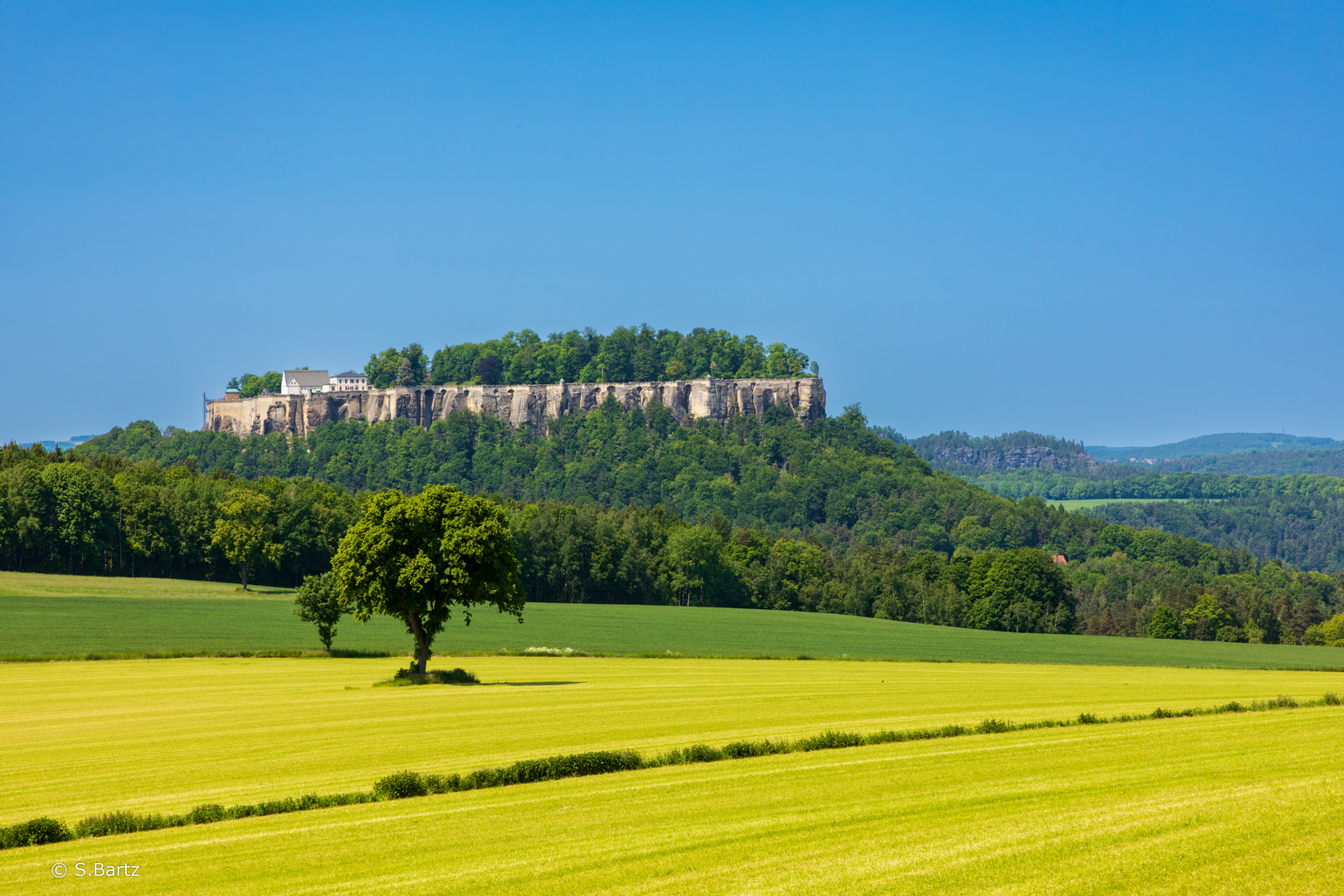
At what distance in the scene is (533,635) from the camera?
72.1 meters

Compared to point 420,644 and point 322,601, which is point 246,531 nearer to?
point 322,601

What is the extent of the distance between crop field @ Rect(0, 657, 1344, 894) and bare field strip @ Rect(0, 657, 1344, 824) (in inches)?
6.5

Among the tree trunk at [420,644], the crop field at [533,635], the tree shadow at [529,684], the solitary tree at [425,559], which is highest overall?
the solitary tree at [425,559]

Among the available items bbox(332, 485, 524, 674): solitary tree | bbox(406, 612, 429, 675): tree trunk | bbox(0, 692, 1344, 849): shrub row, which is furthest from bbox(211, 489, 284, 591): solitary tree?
bbox(0, 692, 1344, 849): shrub row

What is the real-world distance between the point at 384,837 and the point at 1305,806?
43.1 feet

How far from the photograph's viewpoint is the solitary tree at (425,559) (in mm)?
43562

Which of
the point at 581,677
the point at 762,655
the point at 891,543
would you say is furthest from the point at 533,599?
the point at 891,543

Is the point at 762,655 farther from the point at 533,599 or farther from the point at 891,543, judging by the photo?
the point at 891,543

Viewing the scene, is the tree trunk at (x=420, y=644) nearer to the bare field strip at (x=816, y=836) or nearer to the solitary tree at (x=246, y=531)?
the bare field strip at (x=816, y=836)

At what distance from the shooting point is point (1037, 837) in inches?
565

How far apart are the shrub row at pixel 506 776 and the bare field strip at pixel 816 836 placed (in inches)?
21.7

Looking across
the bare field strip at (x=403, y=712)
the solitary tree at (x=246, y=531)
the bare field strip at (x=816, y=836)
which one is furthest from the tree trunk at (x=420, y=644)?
the solitary tree at (x=246, y=531)

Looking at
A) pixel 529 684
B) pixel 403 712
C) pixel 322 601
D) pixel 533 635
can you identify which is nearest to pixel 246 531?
pixel 533 635

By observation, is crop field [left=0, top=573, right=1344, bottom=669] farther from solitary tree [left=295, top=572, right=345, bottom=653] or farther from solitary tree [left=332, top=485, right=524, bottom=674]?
solitary tree [left=332, top=485, right=524, bottom=674]
